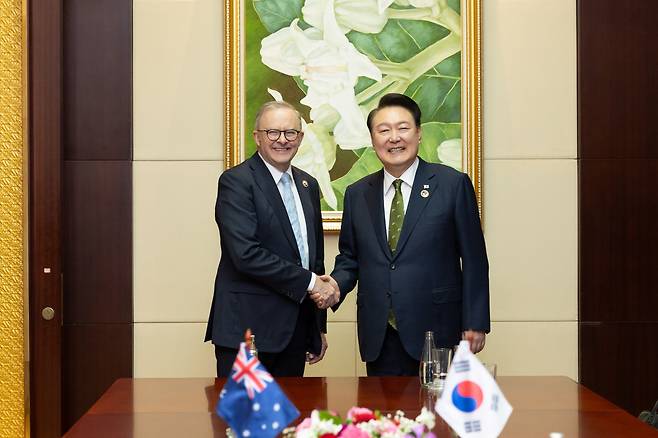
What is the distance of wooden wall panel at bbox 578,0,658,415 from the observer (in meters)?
4.83

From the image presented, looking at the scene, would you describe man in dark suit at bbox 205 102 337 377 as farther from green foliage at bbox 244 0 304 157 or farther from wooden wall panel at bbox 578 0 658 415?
wooden wall panel at bbox 578 0 658 415

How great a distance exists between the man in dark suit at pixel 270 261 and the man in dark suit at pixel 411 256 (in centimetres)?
21

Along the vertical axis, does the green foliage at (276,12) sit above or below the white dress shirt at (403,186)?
above

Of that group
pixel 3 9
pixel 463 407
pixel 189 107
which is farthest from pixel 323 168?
pixel 463 407

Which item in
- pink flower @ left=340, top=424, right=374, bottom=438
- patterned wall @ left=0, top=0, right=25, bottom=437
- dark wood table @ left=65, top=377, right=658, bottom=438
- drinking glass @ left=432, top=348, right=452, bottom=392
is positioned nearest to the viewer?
pink flower @ left=340, top=424, right=374, bottom=438

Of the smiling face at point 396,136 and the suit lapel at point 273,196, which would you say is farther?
the suit lapel at point 273,196

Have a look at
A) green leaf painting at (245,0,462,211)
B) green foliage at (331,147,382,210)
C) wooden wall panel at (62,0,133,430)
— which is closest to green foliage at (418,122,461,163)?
green leaf painting at (245,0,462,211)

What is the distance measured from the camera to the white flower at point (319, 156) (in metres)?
4.78

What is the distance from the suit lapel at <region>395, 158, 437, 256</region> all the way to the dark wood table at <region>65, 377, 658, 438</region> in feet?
2.64

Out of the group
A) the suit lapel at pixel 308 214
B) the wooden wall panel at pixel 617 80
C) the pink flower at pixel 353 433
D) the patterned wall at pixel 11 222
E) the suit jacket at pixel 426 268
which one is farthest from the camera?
the wooden wall panel at pixel 617 80

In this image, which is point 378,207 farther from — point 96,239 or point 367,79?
point 96,239

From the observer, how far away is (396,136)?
12.3 ft

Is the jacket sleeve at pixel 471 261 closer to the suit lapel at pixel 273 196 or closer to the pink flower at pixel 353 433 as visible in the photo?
the suit lapel at pixel 273 196

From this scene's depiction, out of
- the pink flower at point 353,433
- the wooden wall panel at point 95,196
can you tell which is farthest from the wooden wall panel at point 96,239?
the pink flower at point 353,433
